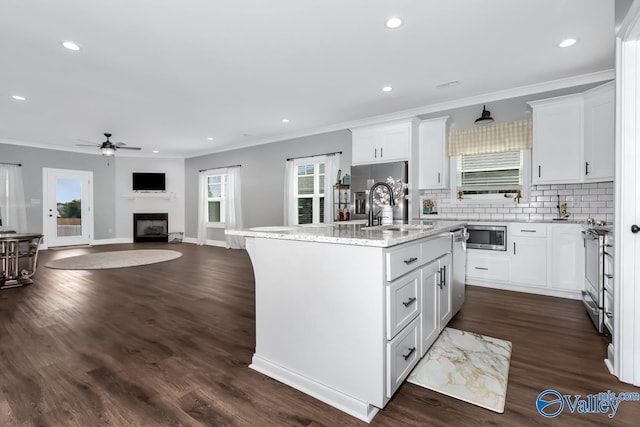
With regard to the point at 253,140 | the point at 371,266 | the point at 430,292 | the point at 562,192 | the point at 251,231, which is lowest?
the point at 430,292

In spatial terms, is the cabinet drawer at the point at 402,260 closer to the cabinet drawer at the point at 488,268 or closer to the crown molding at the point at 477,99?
the cabinet drawer at the point at 488,268

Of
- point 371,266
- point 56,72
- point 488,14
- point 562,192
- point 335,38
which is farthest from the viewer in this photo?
point 562,192

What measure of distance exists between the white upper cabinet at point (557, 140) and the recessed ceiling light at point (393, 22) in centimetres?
241

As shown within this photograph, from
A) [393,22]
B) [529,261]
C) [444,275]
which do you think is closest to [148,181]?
[393,22]

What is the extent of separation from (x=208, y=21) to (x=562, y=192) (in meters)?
4.52

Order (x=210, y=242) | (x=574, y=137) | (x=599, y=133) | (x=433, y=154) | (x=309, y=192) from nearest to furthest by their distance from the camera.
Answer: (x=599, y=133) < (x=574, y=137) < (x=433, y=154) < (x=309, y=192) < (x=210, y=242)

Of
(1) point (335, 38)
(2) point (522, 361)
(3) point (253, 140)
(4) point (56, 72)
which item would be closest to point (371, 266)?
(2) point (522, 361)

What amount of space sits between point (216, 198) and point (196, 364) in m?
6.92

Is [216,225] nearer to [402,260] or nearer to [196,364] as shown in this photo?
[196,364]

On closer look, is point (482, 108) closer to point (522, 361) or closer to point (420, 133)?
point (420, 133)

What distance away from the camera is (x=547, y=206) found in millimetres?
4113

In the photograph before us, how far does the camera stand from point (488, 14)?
254cm

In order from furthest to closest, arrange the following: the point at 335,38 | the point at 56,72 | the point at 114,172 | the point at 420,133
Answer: the point at 114,172, the point at 420,133, the point at 56,72, the point at 335,38

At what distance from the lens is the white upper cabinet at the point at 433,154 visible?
463cm
